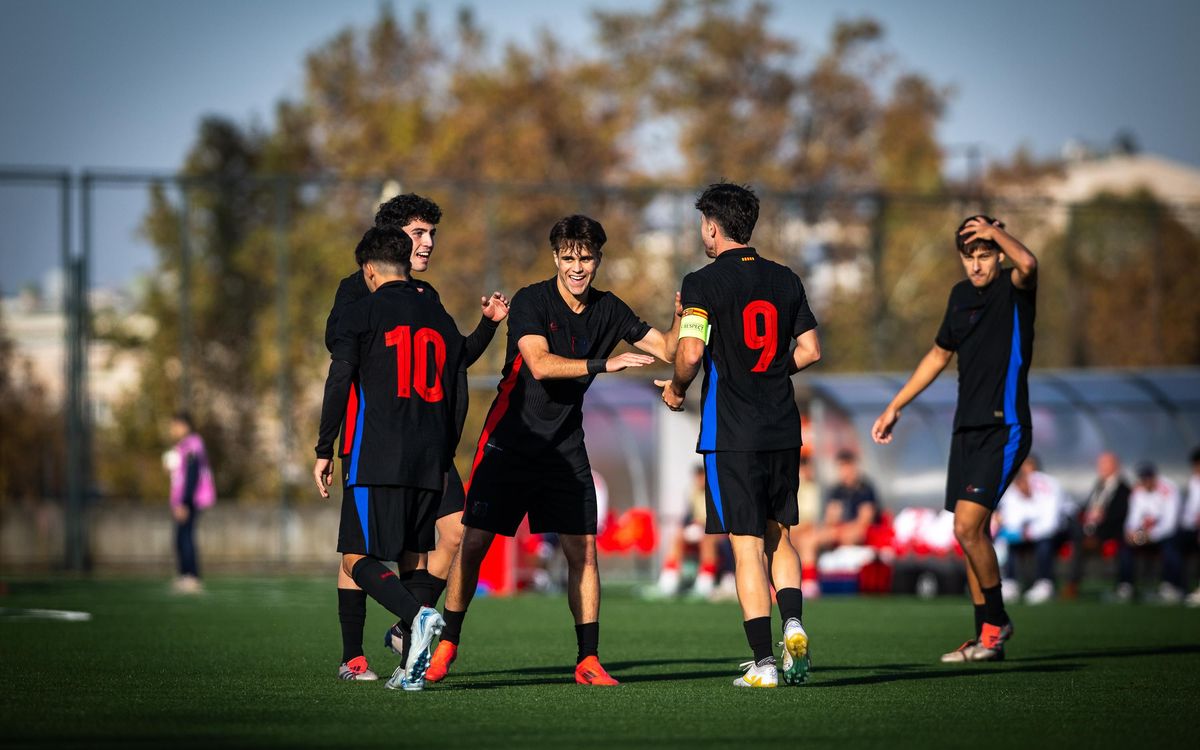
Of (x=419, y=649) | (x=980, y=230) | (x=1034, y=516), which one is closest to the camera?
(x=419, y=649)

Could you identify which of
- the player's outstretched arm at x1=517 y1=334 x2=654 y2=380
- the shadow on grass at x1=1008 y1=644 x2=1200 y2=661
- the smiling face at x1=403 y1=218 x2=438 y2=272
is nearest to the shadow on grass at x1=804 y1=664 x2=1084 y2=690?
the shadow on grass at x1=1008 y1=644 x2=1200 y2=661

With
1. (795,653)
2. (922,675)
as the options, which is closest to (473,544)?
(795,653)

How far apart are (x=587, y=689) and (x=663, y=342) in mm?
1736

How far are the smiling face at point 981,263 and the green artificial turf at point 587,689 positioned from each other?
224 centimetres

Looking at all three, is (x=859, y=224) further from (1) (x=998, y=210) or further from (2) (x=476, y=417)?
(2) (x=476, y=417)

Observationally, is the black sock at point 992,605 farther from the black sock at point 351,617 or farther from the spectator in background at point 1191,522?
the spectator in background at point 1191,522

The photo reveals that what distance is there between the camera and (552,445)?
8.53m

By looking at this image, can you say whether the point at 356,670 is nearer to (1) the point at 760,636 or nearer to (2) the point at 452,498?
(2) the point at 452,498

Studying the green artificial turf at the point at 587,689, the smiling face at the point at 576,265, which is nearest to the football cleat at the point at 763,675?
the green artificial turf at the point at 587,689

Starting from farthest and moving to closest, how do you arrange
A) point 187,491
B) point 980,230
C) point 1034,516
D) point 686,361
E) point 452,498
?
point 1034,516
point 187,491
point 980,230
point 452,498
point 686,361

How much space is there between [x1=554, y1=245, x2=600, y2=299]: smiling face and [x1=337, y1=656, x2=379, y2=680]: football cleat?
215 centimetres

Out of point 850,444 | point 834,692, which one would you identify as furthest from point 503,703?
point 850,444

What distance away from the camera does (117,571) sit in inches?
1075

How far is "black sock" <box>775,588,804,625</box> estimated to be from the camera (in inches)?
330
